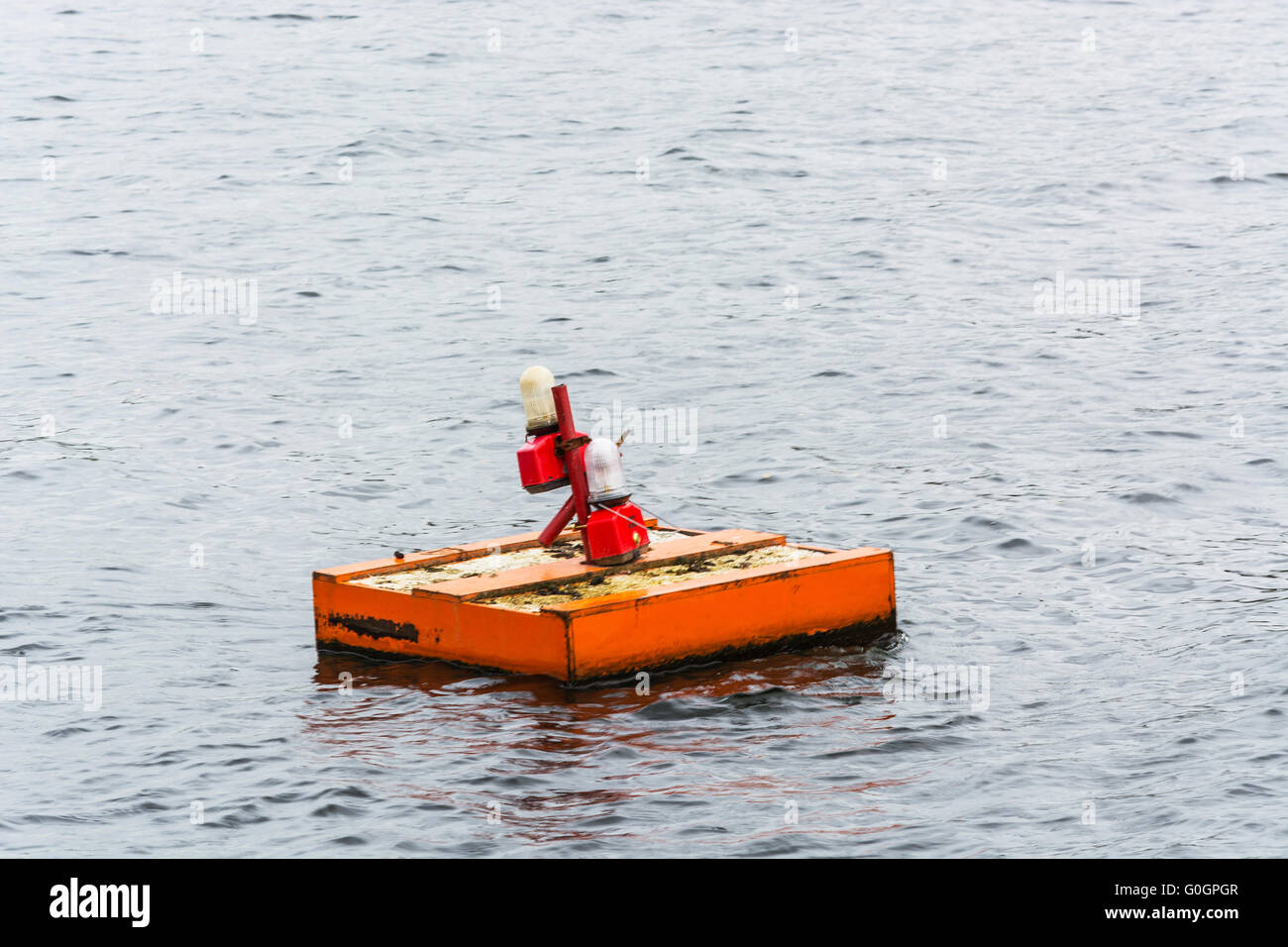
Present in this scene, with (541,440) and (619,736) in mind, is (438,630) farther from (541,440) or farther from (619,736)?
(619,736)

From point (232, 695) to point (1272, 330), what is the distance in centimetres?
1308

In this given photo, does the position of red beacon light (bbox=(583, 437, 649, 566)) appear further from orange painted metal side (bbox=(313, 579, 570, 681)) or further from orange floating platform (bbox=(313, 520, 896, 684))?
orange painted metal side (bbox=(313, 579, 570, 681))

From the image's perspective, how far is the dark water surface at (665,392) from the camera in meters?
7.61

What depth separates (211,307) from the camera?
20109 millimetres

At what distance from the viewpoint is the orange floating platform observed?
8406mm

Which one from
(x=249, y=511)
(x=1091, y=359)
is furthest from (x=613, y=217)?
(x=249, y=511)

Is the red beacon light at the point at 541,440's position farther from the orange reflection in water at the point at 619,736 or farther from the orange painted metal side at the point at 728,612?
the orange reflection in water at the point at 619,736

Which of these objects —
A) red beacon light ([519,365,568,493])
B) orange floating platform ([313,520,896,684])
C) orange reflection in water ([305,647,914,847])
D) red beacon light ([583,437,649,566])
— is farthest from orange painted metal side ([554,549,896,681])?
red beacon light ([519,365,568,493])

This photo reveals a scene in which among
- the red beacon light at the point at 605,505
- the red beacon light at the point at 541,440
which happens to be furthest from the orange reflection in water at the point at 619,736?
the red beacon light at the point at 541,440

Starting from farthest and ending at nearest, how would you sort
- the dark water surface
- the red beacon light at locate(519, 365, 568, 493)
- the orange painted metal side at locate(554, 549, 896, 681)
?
the red beacon light at locate(519, 365, 568, 493) → the orange painted metal side at locate(554, 549, 896, 681) → the dark water surface

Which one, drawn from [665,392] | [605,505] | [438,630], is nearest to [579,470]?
[605,505]

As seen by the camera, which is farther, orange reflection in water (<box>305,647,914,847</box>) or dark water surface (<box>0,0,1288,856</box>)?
dark water surface (<box>0,0,1288,856</box>)

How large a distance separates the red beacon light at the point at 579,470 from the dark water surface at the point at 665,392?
101cm

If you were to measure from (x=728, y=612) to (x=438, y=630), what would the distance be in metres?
1.54
